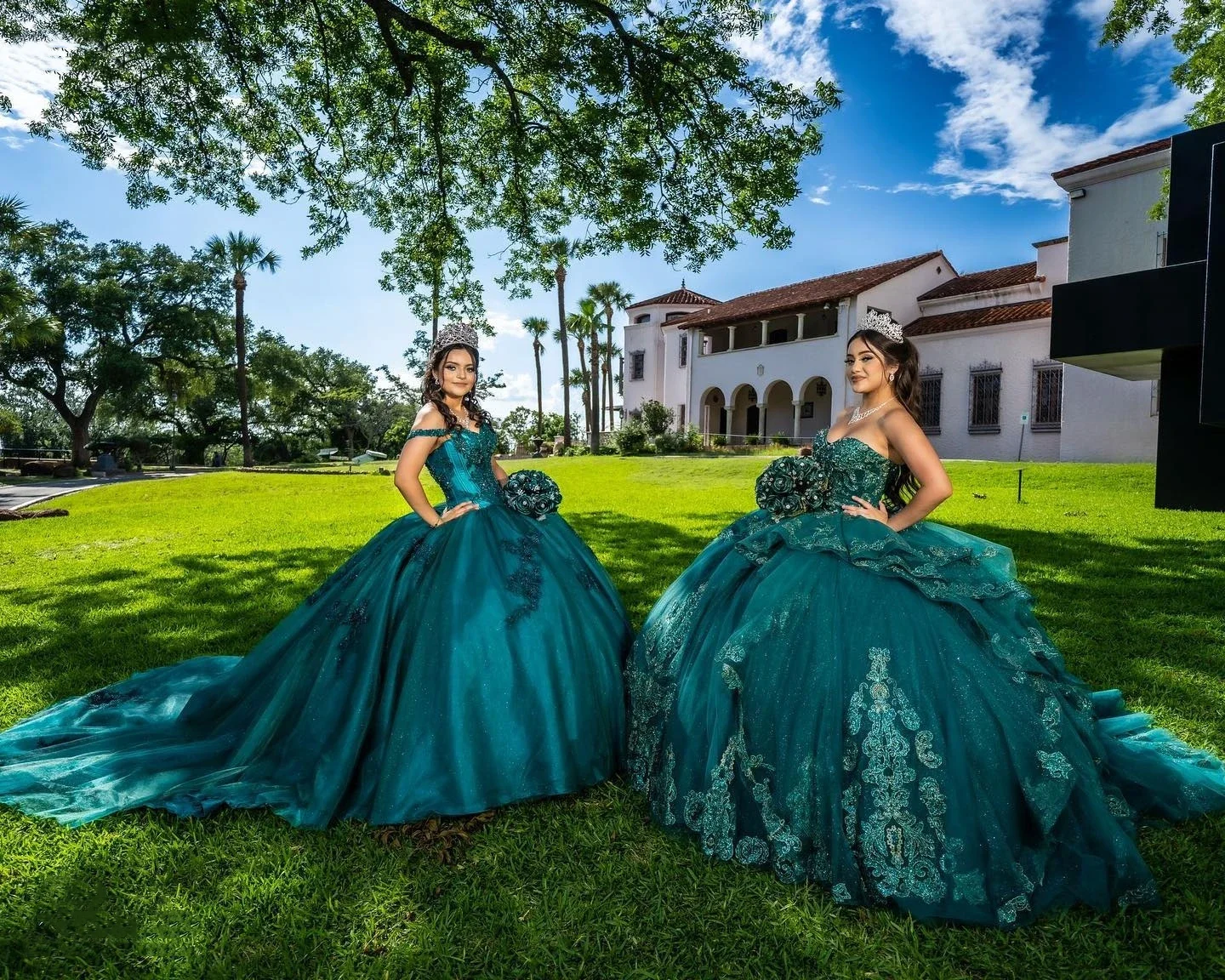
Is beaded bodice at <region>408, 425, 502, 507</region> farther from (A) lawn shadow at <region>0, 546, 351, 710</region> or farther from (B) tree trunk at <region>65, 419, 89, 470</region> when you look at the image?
(B) tree trunk at <region>65, 419, 89, 470</region>

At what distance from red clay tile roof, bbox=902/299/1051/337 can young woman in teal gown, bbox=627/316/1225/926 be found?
24018mm

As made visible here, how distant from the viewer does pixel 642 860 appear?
105 inches

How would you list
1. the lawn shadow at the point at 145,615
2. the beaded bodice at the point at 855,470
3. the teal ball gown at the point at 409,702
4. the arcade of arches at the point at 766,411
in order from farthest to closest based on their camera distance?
1. the arcade of arches at the point at 766,411
2. the lawn shadow at the point at 145,615
3. the beaded bodice at the point at 855,470
4. the teal ball gown at the point at 409,702

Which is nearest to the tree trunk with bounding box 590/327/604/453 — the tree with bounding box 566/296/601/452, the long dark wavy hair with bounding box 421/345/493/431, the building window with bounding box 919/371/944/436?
the tree with bounding box 566/296/601/452

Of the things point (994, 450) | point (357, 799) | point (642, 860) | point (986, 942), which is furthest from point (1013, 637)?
point (994, 450)

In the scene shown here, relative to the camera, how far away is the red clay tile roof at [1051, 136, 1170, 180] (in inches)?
723

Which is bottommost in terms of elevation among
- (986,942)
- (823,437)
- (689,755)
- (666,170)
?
(986,942)

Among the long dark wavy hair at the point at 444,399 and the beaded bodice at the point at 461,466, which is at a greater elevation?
the long dark wavy hair at the point at 444,399

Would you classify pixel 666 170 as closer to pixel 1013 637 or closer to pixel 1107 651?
pixel 1107 651

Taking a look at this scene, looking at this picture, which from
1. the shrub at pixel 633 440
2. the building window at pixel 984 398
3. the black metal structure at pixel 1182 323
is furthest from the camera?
the shrub at pixel 633 440

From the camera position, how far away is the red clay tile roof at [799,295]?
28047 millimetres

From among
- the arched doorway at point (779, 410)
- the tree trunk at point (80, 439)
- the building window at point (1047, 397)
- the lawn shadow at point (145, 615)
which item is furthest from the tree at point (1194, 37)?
the tree trunk at point (80, 439)

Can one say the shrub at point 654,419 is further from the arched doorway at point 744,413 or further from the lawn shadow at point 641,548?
the lawn shadow at point 641,548

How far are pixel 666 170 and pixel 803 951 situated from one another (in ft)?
36.6
